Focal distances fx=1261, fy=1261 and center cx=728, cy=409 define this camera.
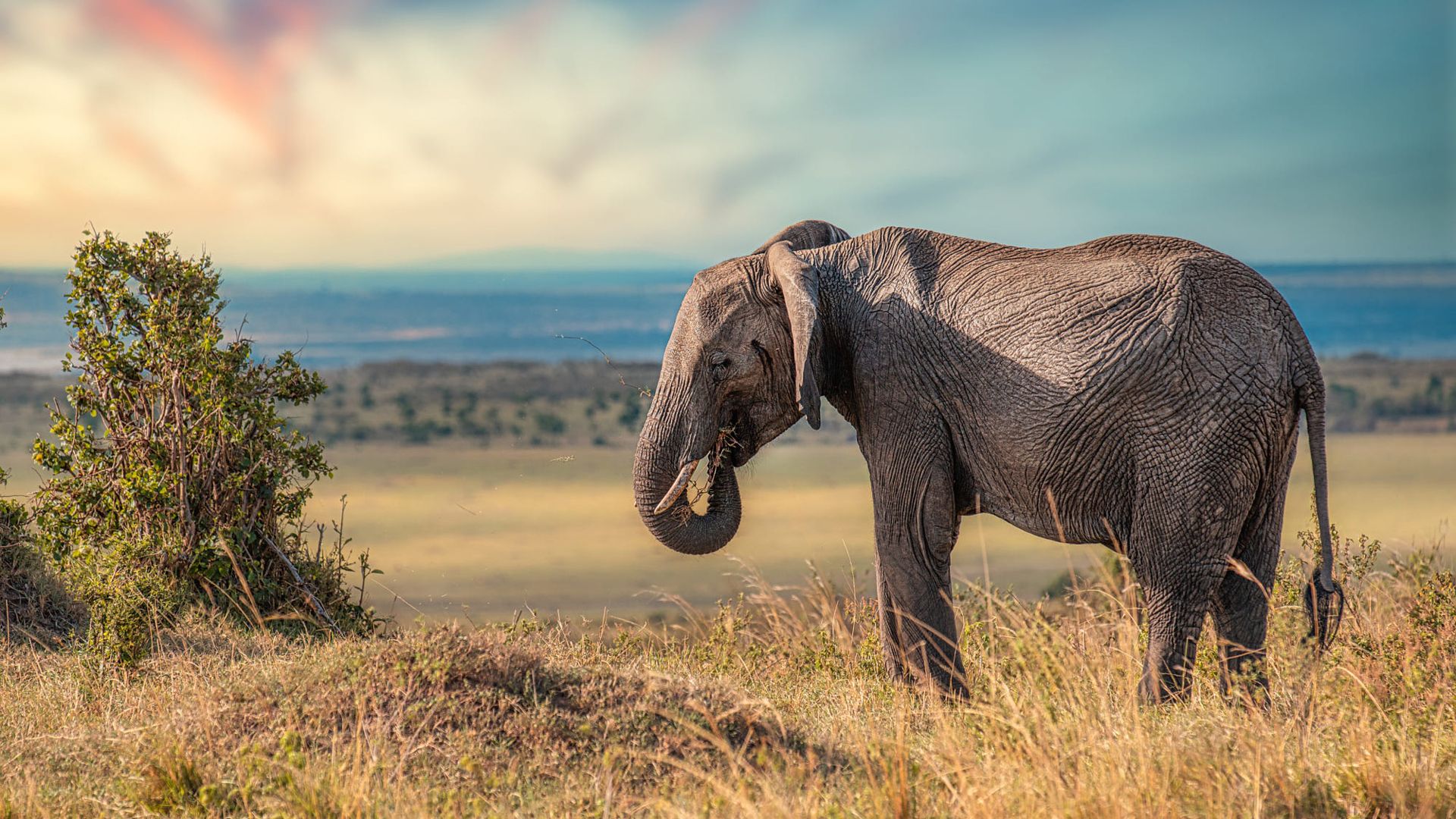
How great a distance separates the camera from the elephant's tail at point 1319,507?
772 centimetres

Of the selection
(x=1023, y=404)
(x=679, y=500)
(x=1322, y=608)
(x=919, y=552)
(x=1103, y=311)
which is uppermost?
(x=1103, y=311)

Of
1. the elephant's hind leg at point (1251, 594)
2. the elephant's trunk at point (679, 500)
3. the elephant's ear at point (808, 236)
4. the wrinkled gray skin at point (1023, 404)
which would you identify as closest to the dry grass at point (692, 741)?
the elephant's hind leg at point (1251, 594)

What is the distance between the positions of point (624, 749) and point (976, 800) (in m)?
1.94

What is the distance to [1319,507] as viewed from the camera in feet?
26.2

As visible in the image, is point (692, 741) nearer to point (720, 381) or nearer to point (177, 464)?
point (720, 381)

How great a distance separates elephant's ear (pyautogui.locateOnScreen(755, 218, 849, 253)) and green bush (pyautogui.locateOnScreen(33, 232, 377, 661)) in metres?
4.84

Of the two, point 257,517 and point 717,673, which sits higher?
point 257,517

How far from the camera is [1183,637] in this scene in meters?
7.94

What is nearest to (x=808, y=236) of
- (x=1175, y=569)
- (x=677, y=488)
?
(x=677, y=488)

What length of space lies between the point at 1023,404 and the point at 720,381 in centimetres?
207

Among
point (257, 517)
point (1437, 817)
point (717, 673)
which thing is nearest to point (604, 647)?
point (717, 673)

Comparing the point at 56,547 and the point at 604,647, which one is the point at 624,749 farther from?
the point at 56,547

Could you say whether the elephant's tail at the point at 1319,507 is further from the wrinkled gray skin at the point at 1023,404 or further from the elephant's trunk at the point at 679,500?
the elephant's trunk at the point at 679,500

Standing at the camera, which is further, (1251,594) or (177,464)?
(177,464)
